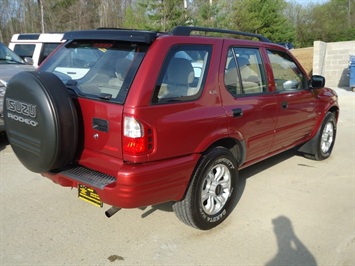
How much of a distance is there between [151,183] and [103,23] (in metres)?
29.2

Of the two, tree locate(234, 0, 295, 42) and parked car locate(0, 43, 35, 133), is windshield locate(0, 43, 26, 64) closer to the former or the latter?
parked car locate(0, 43, 35, 133)

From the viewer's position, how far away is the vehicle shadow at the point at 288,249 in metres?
2.90

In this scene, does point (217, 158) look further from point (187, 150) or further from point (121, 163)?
point (121, 163)

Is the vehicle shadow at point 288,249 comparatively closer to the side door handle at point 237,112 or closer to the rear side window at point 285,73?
the side door handle at point 237,112

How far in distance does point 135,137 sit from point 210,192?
1123mm

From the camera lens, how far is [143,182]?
265 centimetres

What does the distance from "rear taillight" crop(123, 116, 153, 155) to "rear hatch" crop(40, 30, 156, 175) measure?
0.07 metres

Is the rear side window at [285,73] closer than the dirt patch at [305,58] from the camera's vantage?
Yes

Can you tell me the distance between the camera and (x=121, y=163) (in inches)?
107

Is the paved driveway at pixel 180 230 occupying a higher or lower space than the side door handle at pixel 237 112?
lower

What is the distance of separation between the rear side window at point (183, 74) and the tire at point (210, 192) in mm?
624

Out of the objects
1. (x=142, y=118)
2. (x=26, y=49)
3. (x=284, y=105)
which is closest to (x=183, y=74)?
(x=142, y=118)

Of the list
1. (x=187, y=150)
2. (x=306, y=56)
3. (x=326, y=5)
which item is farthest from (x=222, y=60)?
(x=326, y=5)

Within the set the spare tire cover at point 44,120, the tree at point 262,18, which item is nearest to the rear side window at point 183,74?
the spare tire cover at point 44,120
